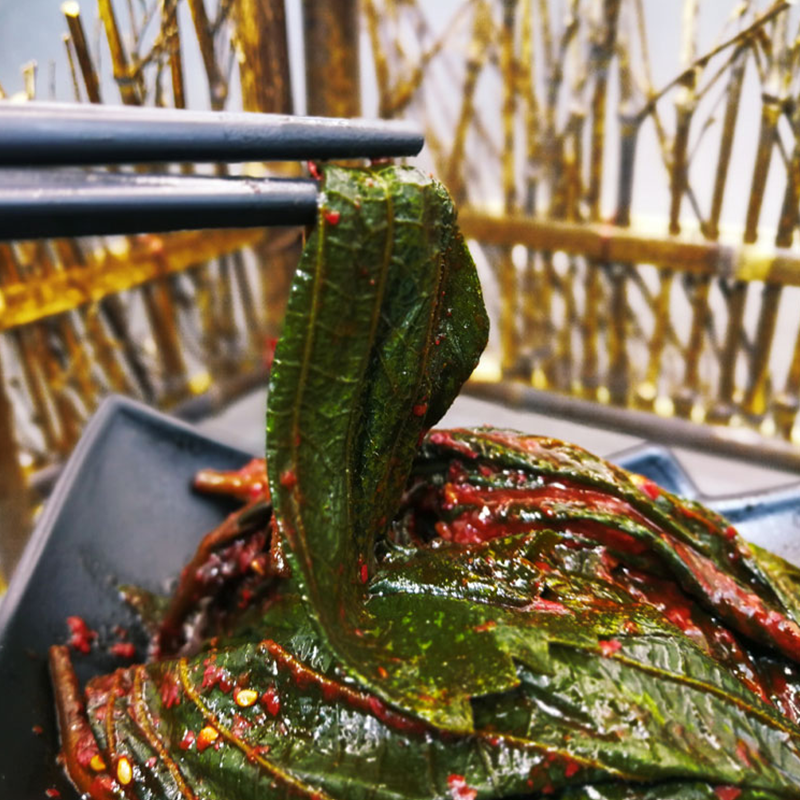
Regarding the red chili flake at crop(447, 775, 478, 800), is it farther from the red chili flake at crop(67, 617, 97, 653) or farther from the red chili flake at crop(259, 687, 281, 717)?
the red chili flake at crop(67, 617, 97, 653)

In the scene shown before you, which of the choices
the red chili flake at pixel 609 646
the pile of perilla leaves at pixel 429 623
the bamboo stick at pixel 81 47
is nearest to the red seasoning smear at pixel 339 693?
the pile of perilla leaves at pixel 429 623

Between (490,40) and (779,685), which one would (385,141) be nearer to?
(779,685)

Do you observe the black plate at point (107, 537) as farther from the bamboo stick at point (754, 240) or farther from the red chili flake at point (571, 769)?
the bamboo stick at point (754, 240)

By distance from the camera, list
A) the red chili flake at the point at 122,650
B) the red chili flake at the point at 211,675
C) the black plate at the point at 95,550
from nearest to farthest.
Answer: the red chili flake at the point at 211,675, the black plate at the point at 95,550, the red chili flake at the point at 122,650

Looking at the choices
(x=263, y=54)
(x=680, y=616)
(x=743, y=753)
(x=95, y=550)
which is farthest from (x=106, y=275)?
(x=743, y=753)

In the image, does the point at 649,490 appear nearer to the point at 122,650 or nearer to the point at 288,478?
the point at 288,478

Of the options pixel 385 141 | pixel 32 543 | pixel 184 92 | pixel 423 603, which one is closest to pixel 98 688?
pixel 32 543
